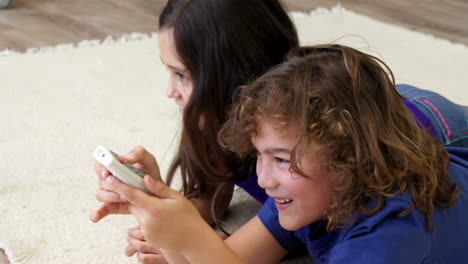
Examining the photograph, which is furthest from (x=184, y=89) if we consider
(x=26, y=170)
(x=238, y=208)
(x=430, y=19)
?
(x=430, y=19)

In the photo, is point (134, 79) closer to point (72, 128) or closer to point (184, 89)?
point (72, 128)

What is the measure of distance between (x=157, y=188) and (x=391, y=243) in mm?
270

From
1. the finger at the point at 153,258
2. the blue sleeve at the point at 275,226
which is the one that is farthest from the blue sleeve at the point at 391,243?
the finger at the point at 153,258

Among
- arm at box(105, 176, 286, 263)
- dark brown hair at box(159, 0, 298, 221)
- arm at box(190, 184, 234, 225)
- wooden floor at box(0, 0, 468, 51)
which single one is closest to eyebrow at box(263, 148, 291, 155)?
arm at box(105, 176, 286, 263)

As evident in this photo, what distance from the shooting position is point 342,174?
28.7 inches

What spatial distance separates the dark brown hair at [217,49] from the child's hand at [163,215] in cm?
27

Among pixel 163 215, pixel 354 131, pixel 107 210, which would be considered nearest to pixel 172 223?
pixel 163 215

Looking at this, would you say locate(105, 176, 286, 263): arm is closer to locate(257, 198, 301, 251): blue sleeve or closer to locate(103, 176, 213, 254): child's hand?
locate(103, 176, 213, 254): child's hand

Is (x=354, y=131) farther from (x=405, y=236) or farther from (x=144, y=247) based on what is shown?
(x=144, y=247)

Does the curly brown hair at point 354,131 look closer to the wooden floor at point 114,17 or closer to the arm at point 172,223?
the arm at point 172,223

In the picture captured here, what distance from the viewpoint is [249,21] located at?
0.96 meters

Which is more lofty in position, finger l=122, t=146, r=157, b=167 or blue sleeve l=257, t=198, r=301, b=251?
finger l=122, t=146, r=157, b=167

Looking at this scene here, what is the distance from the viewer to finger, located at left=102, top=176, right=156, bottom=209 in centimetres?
67

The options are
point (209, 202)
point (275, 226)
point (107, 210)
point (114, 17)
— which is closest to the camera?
point (107, 210)
